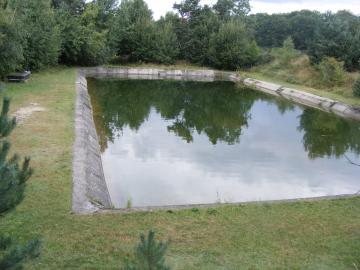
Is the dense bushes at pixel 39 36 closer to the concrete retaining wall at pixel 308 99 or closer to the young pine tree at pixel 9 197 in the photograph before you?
the concrete retaining wall at pixel 308 99

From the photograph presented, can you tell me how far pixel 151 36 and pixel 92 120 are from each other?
2262cm

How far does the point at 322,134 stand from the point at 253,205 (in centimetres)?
1025

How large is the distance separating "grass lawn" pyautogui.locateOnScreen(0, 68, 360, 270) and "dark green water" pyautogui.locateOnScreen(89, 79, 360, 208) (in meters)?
1.94

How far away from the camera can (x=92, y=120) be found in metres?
15.2

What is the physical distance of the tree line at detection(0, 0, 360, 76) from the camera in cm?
2633

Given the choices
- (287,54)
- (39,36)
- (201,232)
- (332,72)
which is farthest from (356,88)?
(201,232)

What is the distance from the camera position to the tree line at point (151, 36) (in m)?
26.3

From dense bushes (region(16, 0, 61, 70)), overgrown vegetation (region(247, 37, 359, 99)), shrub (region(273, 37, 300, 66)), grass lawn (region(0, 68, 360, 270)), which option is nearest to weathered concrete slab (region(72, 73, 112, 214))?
grass lawn (region(0, 68, 360, 270))

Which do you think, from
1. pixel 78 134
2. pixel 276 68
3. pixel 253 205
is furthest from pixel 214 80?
pixel 253 205

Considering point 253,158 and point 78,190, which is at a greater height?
point 78,190

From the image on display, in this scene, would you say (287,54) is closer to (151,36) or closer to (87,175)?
(151,36)

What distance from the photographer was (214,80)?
3331cm

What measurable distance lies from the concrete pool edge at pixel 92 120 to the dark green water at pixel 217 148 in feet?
2.13

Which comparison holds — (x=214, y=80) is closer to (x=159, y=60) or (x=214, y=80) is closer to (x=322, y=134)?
(x=159, y=60)
